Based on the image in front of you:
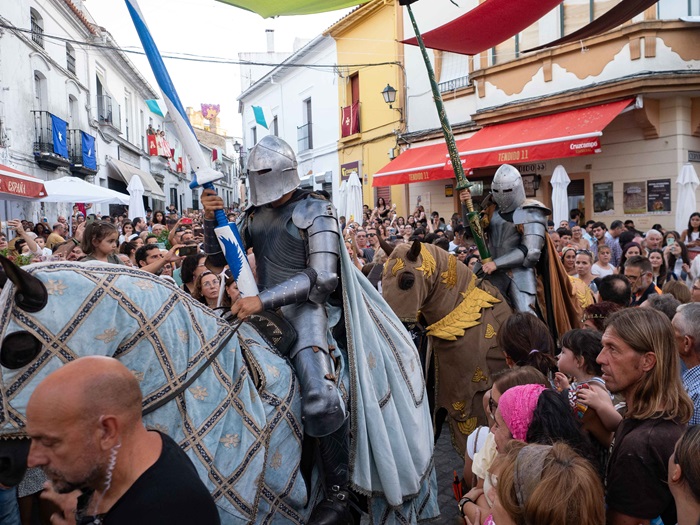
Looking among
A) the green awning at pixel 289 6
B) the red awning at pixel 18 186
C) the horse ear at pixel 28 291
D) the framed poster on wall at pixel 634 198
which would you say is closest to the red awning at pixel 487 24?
the green awning at pixel 289 6

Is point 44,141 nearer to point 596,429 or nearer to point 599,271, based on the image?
point 599,271

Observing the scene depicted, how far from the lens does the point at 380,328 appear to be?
10.4 ft

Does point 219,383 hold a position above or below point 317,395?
above

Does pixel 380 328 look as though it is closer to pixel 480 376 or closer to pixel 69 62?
pixel 480 376

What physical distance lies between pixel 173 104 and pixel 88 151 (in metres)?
20.3

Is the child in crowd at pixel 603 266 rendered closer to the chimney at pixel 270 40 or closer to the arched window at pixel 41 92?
the arched window at pixel 41 92

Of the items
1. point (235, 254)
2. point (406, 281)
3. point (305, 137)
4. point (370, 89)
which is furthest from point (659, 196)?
point (305, 137)

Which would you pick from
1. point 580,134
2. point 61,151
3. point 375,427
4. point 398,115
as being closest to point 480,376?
point 375,427

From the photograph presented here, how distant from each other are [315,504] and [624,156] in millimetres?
11133

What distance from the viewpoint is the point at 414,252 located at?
397 centimetres

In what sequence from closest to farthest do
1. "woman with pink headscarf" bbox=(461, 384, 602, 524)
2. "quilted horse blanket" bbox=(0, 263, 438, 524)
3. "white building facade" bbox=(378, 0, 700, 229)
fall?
"quilted horse blanket" bbox=(0, 263, 438, 524) < "woman with pink headscarf" bbox=(461, 384, 602, 524) < "white building facade" bbox=(378, 0, 700, 229)

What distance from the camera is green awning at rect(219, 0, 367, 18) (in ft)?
15.2

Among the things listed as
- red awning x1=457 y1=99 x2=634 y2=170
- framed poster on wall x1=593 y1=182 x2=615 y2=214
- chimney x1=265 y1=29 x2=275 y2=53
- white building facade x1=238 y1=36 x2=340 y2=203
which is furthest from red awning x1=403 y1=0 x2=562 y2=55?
chimney x1=265 y1=29 x2=275 y2=53

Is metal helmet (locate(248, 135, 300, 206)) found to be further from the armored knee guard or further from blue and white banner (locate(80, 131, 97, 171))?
blue and white banner (locate(80, 131, 97, 171))
